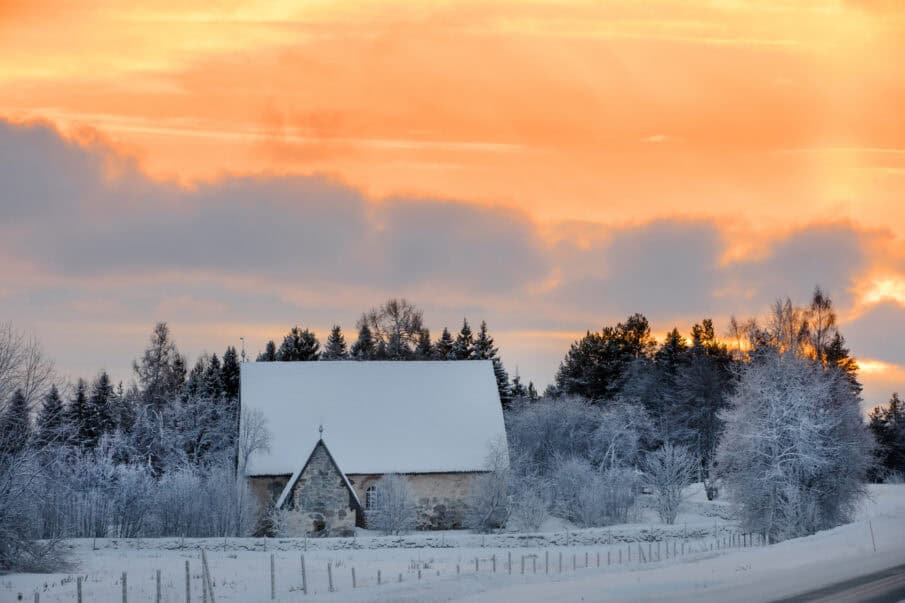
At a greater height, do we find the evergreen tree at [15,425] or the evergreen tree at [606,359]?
the evergreen tree at [606,359]

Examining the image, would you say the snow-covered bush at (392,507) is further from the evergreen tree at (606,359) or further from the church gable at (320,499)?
the evergreen tree at (606,359)

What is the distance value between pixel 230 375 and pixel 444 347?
19253mm

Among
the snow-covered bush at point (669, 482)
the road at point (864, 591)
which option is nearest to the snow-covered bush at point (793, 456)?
the snow-covered bush at point (669, 482)

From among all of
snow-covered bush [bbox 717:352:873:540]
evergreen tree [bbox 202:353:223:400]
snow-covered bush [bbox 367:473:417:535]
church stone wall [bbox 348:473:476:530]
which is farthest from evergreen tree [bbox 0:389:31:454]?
evergreen tree [bbox 202:353:223:400]

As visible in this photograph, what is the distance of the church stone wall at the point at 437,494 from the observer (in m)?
59.3

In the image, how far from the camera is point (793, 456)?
5075 cm

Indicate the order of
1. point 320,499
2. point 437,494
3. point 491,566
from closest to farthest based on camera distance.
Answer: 1. point 491,566
2. point 320,499
3. point 437,494

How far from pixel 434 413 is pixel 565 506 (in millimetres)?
9070

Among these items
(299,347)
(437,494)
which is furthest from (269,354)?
(437,494)

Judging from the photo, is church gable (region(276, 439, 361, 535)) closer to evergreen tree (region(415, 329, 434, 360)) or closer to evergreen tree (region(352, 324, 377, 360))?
evergreen tree (region(415, 329, 434, 360))

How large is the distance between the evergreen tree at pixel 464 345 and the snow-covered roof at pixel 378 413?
86.8 feet

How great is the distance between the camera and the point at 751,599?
2867 cm


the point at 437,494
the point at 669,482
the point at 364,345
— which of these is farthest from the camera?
the point at 364,345

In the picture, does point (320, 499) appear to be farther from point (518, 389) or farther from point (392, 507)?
point (518, 389)
